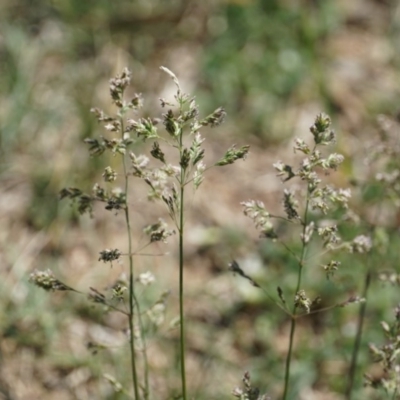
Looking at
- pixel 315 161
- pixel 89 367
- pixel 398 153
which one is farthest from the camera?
pixel 89 367

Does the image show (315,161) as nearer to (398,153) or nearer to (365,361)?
(398,153)

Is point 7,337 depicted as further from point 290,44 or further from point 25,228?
point 290,44

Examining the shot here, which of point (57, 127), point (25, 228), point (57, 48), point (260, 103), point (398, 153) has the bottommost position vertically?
point (398, 153)

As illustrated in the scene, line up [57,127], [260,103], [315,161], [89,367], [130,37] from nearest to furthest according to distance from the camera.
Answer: [315,161], [89,367], [57,127], [260,103], [130,37]

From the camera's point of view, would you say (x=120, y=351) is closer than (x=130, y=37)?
Yes

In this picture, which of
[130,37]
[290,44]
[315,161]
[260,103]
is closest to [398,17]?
[290,44]

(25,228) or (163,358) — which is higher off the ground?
(25,228)
